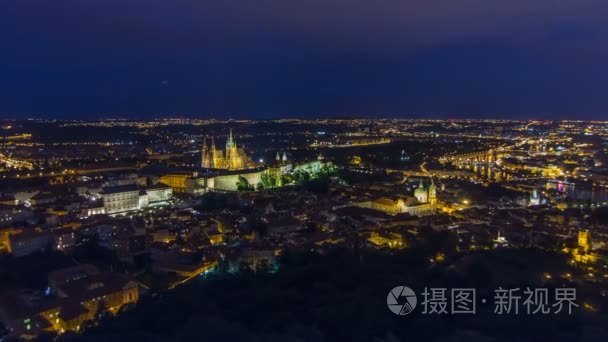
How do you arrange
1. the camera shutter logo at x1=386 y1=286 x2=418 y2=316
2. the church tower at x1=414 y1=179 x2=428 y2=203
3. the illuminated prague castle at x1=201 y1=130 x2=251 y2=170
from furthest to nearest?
the illuminated prague castle at x1=201 y1=130 x2=251 y2=170
the church tower at x1=414 y1=179 x2=428 y2=203
the camera shutter logo at x1=386 y1=286 x2=418 y2=316

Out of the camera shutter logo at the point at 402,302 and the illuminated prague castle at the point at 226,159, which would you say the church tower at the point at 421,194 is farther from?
the camera shutter logo at the point at 402,302

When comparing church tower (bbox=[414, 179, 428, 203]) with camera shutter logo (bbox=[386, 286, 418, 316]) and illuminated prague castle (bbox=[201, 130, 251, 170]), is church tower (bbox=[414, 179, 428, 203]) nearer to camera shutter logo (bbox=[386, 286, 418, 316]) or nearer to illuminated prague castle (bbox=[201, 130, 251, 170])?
illuminated prague castle (bbox=[201, 130, 251, 170])

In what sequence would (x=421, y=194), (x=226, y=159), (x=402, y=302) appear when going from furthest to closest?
(x=226, y=159), (x=421, y=194), (x=402, y=302)

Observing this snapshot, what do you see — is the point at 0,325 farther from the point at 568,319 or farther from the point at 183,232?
the point at 568,319

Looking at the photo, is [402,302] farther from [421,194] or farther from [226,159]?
[226,159]

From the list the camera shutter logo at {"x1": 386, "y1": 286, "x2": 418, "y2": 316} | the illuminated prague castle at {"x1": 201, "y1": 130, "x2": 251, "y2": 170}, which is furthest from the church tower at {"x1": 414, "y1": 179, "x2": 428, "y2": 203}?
the camera shutter logo at {"x1": 386, "y1": 286, "x2": 418, "y2": 316}

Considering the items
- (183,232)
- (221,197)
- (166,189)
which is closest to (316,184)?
(221,197)

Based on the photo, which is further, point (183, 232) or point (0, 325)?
point (183, 232)

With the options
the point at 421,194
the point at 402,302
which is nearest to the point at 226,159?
the point at 421,194
